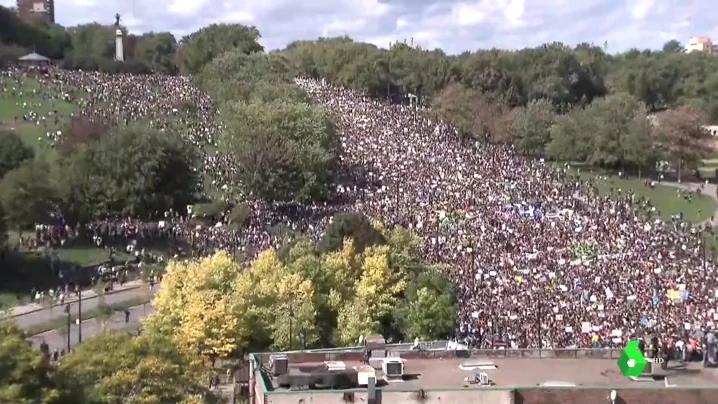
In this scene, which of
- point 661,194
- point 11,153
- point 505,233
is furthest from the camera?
point 661,194

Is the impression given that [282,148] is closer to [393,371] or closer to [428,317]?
[428,317]

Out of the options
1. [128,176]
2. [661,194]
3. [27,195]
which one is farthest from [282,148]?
[661,194]

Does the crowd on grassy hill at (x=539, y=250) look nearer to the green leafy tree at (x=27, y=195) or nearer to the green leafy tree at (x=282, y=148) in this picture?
the green leafy tree at (x=282, y=148)

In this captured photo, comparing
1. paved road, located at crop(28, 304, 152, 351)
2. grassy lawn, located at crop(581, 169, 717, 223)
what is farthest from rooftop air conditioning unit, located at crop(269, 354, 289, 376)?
grassy lawn, located at crop(581, 169, 717, 223)

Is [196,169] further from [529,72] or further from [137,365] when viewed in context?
[529,72]

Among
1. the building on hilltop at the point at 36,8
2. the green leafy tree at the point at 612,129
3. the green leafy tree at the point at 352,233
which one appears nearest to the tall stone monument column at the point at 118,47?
the building on hilltop at the point at 36,8

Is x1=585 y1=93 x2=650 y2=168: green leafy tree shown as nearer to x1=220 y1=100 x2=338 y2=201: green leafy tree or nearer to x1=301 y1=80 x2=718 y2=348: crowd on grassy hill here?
x1=301 y1=80 x2=718 y2=348: crowd on grassy hill
